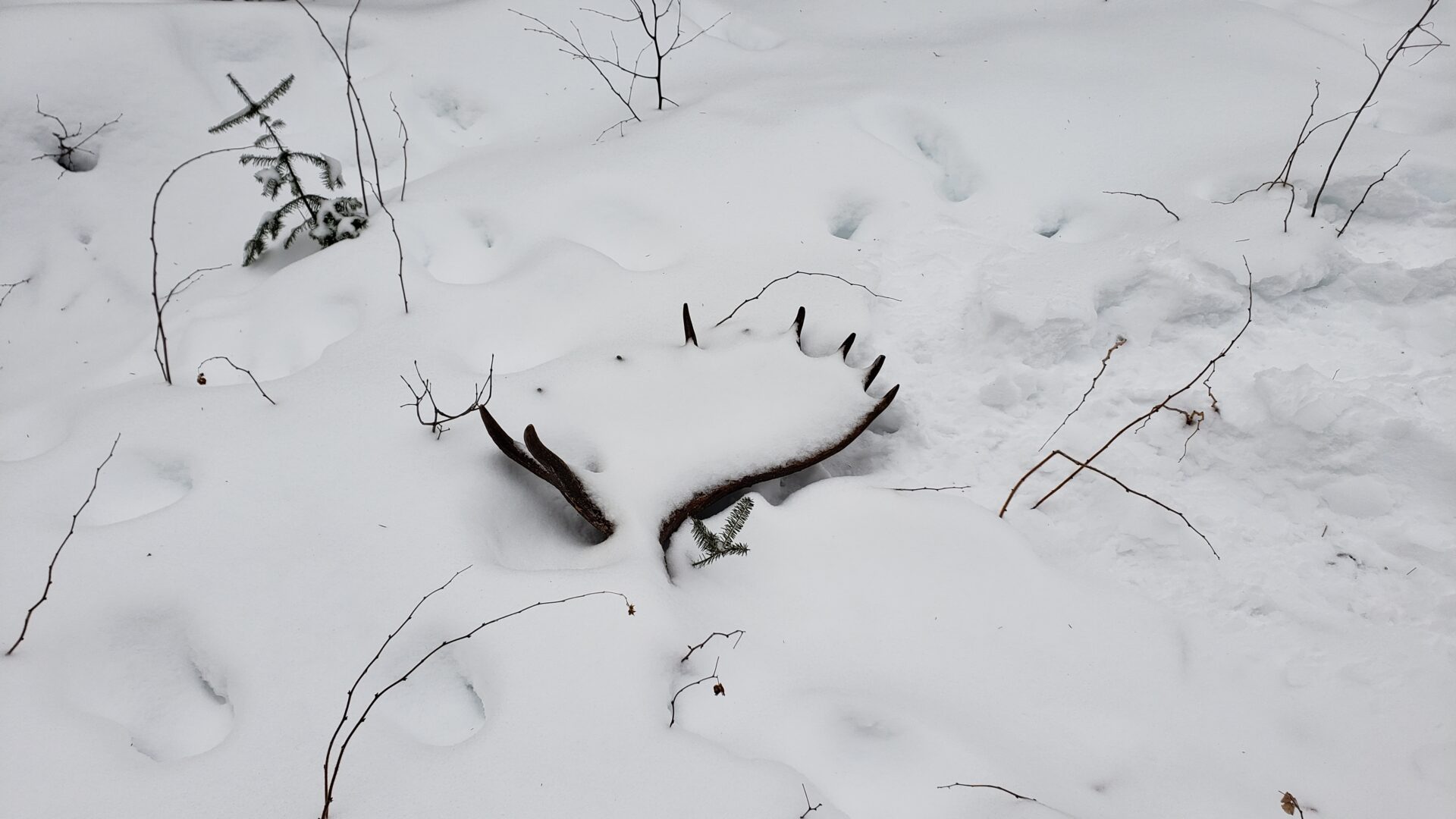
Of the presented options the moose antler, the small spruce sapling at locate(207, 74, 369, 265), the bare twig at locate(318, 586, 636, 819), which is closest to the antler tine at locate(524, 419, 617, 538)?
the moose antler

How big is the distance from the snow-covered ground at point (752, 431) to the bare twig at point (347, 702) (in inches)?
0.9

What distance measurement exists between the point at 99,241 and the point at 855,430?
2858 millimetres

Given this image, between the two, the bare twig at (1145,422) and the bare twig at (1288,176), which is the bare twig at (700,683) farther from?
the bare twig at (1288,176)

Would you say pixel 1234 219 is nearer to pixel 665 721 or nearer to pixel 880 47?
pixel 880 47

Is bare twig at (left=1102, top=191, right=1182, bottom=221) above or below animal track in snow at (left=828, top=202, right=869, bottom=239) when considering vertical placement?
above

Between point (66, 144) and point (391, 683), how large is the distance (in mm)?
2845

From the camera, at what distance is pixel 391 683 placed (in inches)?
57.2

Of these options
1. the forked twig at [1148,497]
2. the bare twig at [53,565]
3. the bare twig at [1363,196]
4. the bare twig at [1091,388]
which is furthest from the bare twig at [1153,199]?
the bare twig at [53,565]

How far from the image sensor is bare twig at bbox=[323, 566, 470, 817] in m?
1.24

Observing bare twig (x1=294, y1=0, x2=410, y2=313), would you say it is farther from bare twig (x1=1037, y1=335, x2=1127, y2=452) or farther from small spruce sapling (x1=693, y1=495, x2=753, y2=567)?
bare twig (x1=1037, y1=335, x2=1127, y2=452)

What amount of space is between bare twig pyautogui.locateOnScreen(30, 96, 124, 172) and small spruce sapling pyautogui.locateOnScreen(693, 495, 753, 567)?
2976 millimetres

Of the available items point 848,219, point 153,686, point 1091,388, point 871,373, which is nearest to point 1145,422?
point 1091,388

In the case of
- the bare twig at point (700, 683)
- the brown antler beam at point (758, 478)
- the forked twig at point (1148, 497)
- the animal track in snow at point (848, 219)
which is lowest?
the bare twig at point (700, 683)

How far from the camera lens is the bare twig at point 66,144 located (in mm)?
2893
